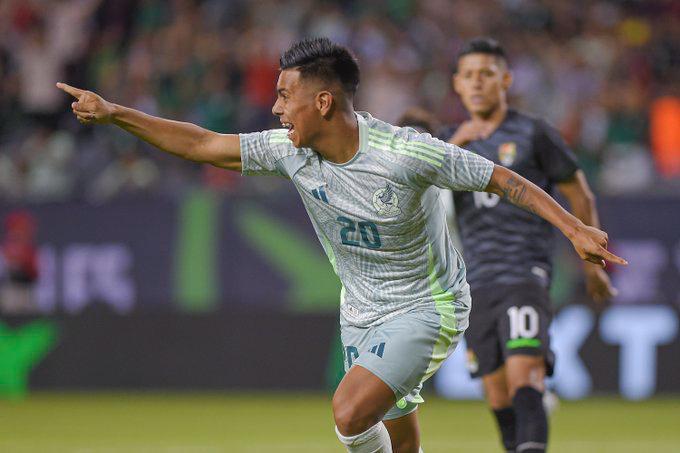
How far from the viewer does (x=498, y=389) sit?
727 centimetres

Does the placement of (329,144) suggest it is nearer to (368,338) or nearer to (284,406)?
(368,338)

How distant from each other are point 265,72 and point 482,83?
8.03 meters

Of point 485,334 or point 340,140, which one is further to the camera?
point 485,334

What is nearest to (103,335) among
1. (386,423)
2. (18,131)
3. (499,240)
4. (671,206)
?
(18,131)

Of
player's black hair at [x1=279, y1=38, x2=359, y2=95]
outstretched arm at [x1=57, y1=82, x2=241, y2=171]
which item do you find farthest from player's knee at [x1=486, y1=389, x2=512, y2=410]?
player's black hair at [x1=279, y1=38, x2=359, y2=95]

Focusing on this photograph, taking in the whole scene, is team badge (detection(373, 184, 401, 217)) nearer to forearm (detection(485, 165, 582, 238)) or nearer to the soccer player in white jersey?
the soccer player in white jersey

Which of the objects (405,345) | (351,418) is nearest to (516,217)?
(405,345)

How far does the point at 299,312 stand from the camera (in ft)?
43.0

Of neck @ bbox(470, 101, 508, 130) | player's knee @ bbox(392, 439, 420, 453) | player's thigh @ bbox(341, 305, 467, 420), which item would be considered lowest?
player's knee @ bbox(392, 439, 420, 453)

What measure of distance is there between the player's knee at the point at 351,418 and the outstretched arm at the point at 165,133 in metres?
1.14

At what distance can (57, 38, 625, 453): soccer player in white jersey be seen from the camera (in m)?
5.45

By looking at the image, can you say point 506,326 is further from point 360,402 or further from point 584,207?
point 360,402

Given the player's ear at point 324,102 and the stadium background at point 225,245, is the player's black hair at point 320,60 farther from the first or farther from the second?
the stadium background at point 225,245

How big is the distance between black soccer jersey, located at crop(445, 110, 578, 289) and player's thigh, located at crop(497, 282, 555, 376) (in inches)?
3.5
